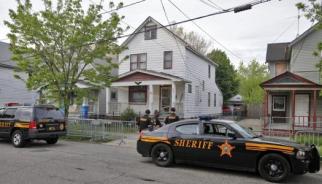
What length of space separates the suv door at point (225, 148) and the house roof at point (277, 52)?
17001mm

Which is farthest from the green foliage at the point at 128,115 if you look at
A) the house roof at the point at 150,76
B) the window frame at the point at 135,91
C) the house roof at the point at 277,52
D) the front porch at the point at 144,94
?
the house roof at the point at 277,52

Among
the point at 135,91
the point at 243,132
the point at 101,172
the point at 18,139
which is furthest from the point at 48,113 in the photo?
the point at 135,91

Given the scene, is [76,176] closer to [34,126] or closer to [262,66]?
[34,126]

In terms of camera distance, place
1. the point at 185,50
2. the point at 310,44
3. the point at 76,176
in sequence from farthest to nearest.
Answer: the point at 185,50, the point at 310,44, the point at 76,176

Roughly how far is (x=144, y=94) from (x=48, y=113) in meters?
11.9

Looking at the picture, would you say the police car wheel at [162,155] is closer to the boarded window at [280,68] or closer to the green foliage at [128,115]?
the green foliage at [128,115]

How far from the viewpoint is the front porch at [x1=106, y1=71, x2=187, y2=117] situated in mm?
21938

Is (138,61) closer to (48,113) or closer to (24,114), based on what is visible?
(48,113)

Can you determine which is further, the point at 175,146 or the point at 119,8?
the point at 119,8

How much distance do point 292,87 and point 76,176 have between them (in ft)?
45.7

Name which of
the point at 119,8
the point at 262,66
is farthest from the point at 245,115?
the point at 119,8

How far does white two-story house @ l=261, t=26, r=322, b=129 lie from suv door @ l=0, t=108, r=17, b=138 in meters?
12.9

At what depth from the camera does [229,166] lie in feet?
26.4

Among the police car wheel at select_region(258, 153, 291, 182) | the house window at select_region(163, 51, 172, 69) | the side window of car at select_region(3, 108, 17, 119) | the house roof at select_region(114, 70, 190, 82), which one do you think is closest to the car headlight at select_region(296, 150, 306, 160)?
the police car wheel at select_region(258, 153, 291, 182)
